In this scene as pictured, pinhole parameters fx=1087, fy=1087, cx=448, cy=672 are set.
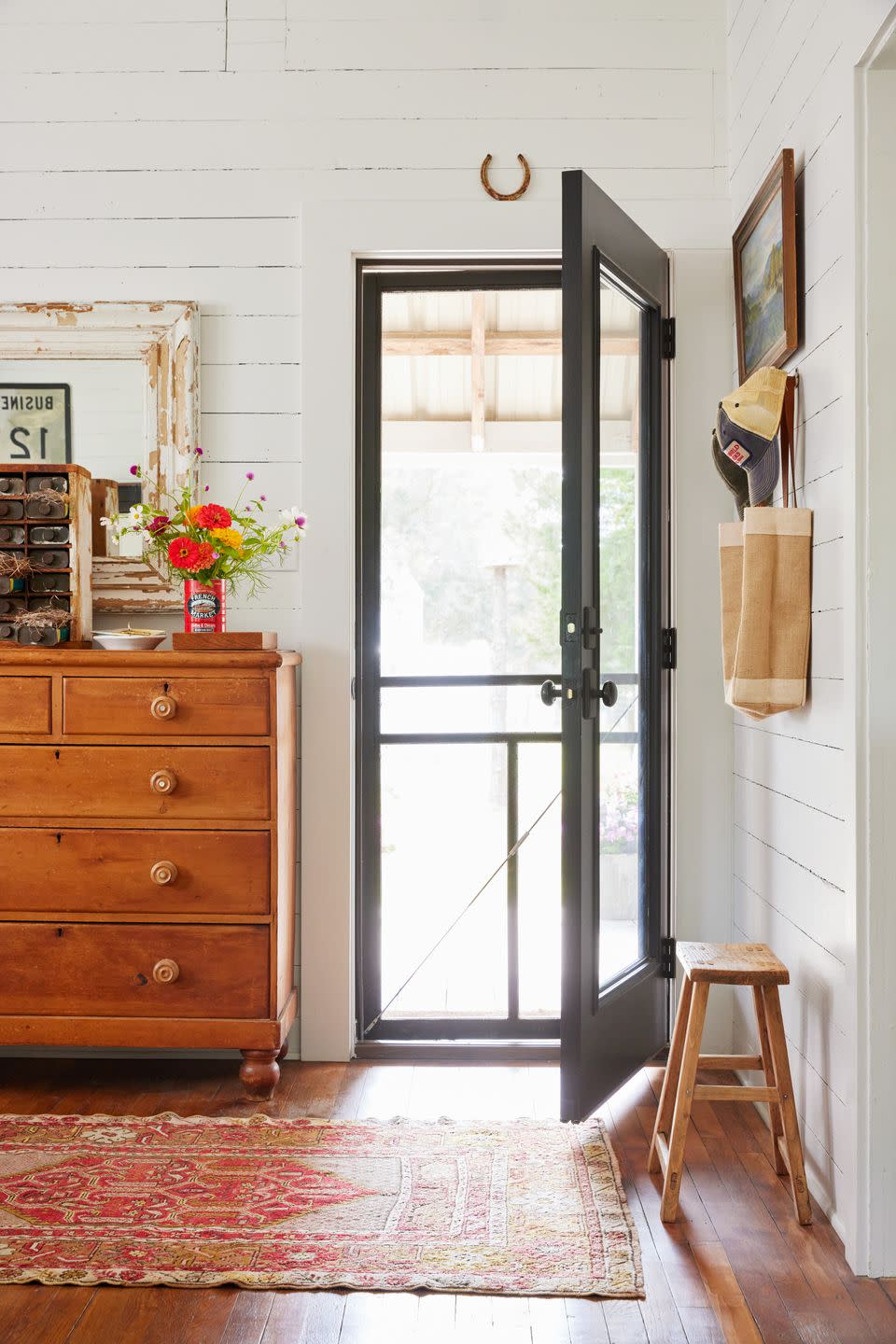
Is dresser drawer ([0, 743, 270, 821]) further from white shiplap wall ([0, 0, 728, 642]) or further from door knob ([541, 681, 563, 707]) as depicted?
door knob ([541, 681, 563, 707])

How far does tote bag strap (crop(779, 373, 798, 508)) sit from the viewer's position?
7.52 ft

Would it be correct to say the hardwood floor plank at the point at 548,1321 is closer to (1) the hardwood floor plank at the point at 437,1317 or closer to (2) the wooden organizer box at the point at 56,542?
(1) the hardwood floor plank at the point at 437,1317

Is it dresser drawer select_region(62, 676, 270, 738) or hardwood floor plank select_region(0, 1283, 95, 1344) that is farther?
dresser drawer select_region(62, 676, 270, 738)

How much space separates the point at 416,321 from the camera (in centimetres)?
309

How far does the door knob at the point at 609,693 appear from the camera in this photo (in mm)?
2446

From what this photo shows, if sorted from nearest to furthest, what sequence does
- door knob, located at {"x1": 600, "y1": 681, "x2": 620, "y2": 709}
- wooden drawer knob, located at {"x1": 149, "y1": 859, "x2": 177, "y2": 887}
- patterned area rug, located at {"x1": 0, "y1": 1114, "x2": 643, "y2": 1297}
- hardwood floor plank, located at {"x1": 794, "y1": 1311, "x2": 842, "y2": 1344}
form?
hardwood floor plank, located at {"x1": 794, "y1": 1311, "x2": 842, "y2": 1344} → patterned area rug, located at {"x1": 0, "y1": 1114, "x2": 643, "y2": 1297} → door knob, located at {"x1": 600, "y1": 681, "x2": 620, "y2": 709} → wooden drawer knob, located at {"x1": 149, "y1": 859, "x2": 177, "y2": 887}

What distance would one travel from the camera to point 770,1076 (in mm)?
2211

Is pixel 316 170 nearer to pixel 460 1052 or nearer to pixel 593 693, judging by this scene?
pixel 593 693

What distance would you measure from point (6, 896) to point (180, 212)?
6.05 ft

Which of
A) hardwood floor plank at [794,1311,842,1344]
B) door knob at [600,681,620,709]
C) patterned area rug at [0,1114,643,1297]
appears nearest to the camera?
hardwood floor plank at [794,1311,842,1344]

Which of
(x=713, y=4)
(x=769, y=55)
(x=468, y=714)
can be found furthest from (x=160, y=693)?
(x=713, y=4)

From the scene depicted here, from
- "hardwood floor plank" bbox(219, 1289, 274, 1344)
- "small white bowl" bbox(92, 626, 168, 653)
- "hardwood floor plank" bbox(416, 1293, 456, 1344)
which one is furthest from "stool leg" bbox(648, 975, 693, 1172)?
"small white bowl" bbox(92, 626, 168, 653)

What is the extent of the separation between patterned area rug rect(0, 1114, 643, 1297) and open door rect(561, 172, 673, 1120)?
252 mm

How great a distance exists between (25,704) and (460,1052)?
1461 mm
